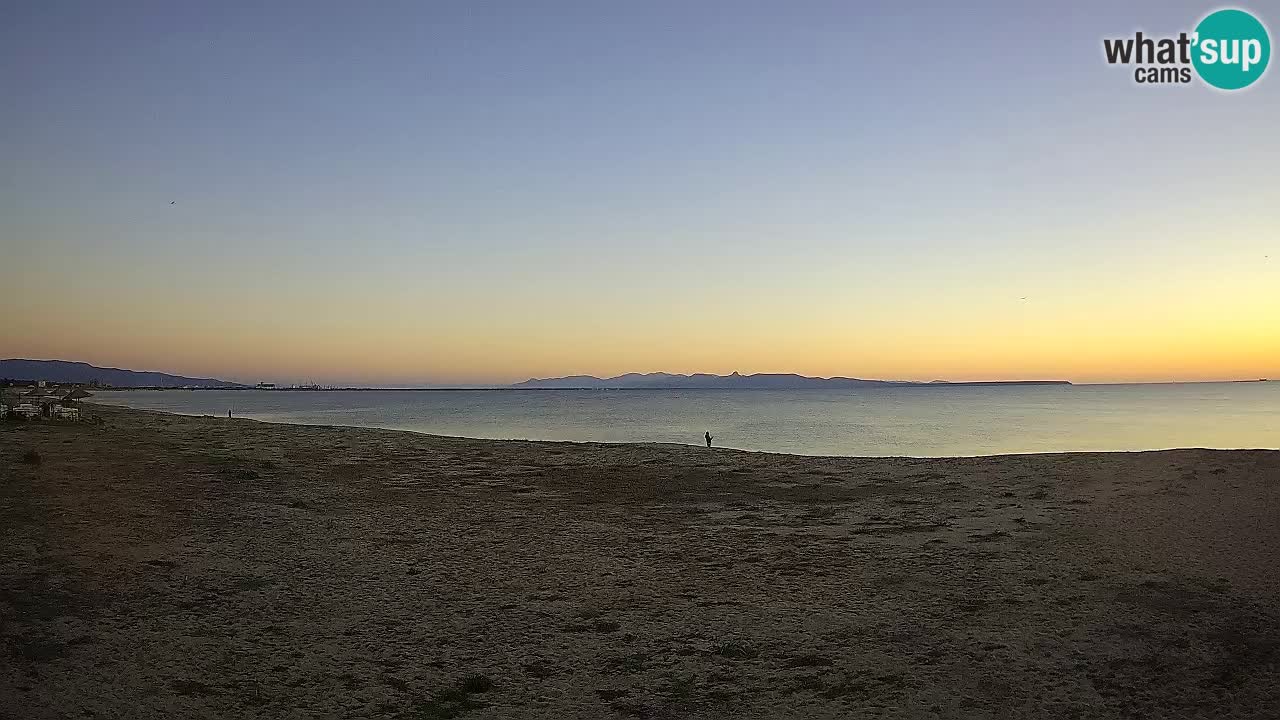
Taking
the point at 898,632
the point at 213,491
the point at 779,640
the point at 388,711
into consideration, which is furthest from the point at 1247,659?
the point at 213,491

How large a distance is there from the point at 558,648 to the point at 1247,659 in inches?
234

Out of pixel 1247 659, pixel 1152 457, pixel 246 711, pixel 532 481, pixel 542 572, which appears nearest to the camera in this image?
pixel 246 711

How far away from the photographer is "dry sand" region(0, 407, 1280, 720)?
6406mm

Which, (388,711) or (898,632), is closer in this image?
(388,711)

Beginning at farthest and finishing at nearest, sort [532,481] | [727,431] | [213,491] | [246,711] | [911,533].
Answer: [727,431]
[532,481]
[213,491]
[911,533]
[246,711]

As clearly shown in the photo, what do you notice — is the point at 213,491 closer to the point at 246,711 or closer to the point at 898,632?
the point at 246,711

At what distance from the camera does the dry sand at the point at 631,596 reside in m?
6.41

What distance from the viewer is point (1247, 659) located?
22.7 feet

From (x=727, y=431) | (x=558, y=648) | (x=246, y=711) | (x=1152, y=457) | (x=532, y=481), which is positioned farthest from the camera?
(x=727, y=431)

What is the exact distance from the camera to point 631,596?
29.9ft

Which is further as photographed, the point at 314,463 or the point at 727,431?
the point at 727,431

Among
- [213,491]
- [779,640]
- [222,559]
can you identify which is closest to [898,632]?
[779,640]

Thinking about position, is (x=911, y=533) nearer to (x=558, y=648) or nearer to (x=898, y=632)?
(x=898, y=632)

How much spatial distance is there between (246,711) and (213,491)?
10.0 meters
